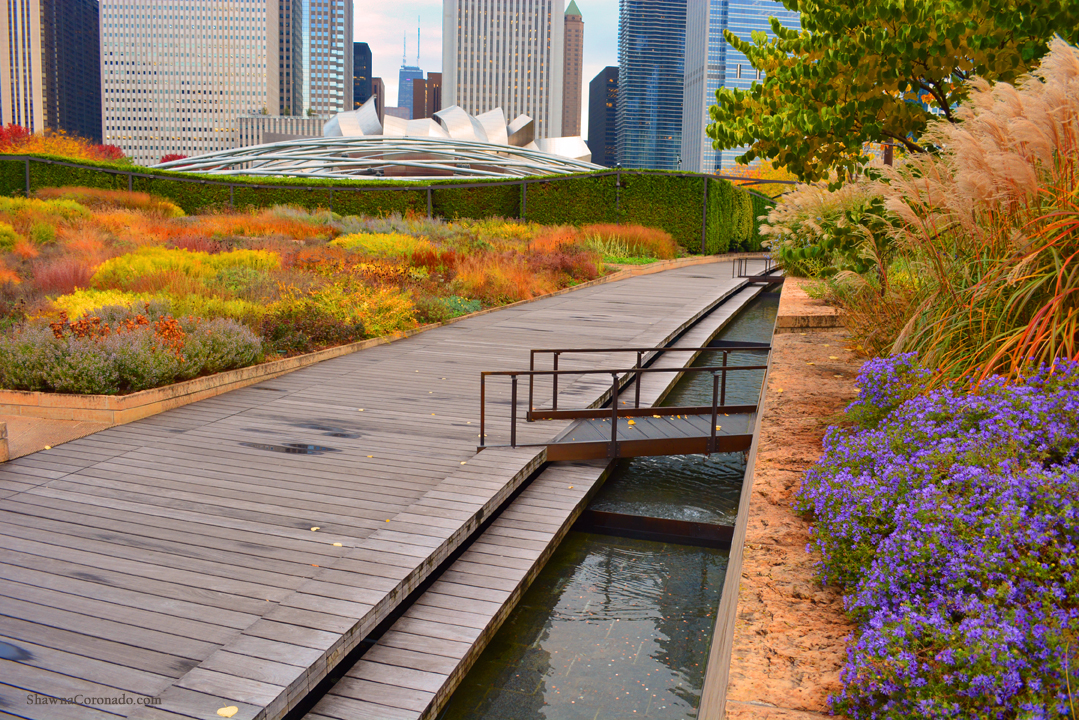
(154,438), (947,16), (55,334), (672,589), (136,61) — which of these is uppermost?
(136,61)

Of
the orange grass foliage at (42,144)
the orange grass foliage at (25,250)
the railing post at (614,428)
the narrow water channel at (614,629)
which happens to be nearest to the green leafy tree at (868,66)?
the railing post at (614,428)

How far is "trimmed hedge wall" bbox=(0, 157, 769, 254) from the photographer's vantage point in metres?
31.1

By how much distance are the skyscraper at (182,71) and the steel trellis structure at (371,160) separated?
135 meters

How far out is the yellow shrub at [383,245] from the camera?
17797 millimetres

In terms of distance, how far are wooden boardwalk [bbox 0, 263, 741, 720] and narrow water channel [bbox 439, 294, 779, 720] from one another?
2.25 feet

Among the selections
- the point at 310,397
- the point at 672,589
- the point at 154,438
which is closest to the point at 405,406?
the point at 310,397

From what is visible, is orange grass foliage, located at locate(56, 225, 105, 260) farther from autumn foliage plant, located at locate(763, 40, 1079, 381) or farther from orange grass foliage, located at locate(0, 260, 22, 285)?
autumn foliage plant, located at locate(763, 40, 1079, 381)

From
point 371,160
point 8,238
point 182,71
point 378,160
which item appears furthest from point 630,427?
point 182,71

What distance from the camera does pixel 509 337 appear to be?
38.0ft

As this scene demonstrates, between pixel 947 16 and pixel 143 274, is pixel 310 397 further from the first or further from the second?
pixel 947 16

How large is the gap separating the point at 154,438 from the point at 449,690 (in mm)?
4060

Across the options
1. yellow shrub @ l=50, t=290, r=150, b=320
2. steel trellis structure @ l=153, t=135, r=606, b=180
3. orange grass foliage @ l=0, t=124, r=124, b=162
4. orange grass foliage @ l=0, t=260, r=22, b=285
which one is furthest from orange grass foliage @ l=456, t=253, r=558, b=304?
orange grass foliage @ l=0, t=124, r=124, b=162

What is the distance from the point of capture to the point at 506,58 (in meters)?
180

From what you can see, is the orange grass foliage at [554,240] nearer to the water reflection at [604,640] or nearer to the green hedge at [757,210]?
the green hedge at [757,210]
